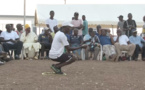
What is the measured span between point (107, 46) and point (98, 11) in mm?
9198

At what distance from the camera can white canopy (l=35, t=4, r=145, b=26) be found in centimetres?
2198

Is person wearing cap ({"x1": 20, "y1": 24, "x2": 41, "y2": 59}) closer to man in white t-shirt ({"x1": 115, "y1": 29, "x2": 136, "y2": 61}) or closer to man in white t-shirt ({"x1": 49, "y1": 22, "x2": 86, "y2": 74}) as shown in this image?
man in white t-shirt ({"x1": 115, "y1": 29, "x2": 136, "y2": 61})

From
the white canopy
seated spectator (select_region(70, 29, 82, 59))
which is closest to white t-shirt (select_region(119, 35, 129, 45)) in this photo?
seated spectator (select_region(70, 29, 82, 59))

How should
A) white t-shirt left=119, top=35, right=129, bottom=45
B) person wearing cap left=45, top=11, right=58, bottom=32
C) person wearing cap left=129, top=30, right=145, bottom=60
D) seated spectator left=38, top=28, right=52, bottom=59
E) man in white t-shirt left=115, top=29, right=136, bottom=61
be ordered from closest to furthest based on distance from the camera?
man in white t-shirt left=115, top=29, right=136, bottom=61, seated spectator left=38, top=28, right=52, bottom=59, white t-shirt left=119, top=35, right=129, bottom=45, person wearing cap left=129, top=30, right=145, bottom=60, person wearing cap left=45, top=11, right=58, bottom=32

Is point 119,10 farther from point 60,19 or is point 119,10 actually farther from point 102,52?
point 102,52

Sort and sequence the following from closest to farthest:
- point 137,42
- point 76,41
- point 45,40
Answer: point 76,41
point 45,40
point 137,42

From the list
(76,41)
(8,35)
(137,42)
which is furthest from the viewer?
(137,42)

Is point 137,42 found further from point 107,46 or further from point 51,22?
point 51,22

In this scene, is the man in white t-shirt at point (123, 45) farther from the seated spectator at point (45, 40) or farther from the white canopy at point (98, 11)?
the white canopy at point (98, 11)

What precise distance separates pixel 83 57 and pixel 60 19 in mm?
7916

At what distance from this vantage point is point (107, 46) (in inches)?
550

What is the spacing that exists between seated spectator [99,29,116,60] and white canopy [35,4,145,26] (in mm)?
7600

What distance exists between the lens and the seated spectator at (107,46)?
1389 centimetres

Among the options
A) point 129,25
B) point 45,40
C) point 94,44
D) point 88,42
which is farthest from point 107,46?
point 45,40
